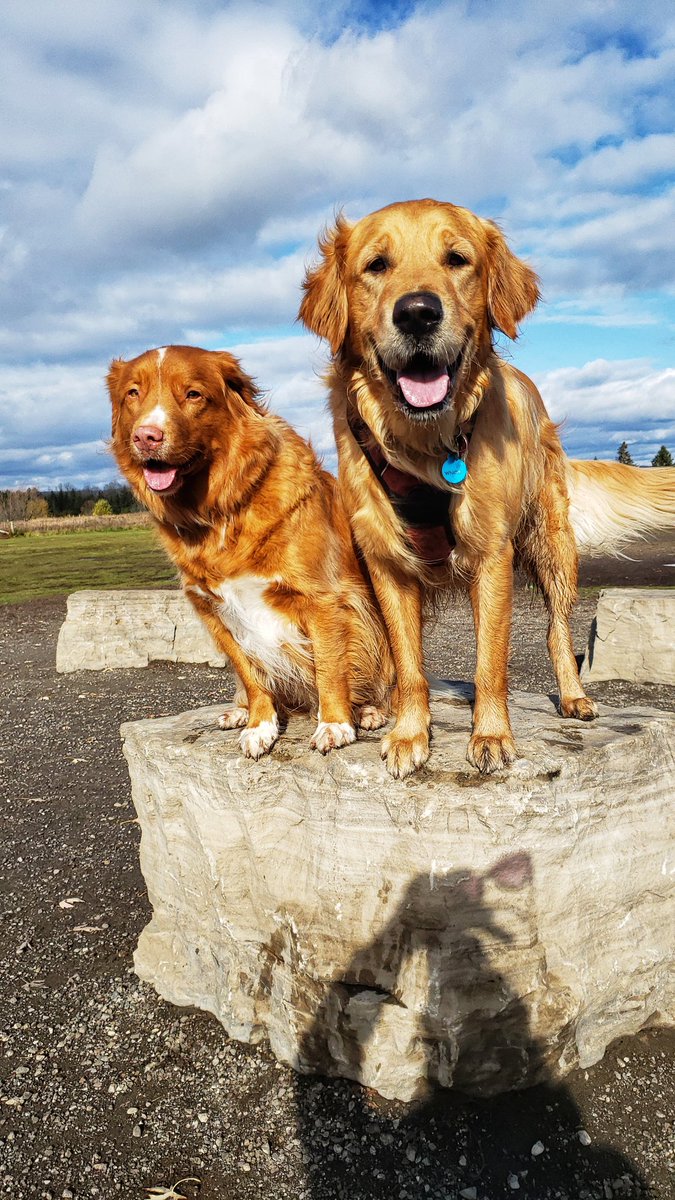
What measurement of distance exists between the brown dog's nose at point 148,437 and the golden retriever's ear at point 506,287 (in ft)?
5.47

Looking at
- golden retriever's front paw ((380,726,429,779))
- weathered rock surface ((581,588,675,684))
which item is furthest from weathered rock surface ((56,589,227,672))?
golden retriever's front paw ((380,726,429,779))

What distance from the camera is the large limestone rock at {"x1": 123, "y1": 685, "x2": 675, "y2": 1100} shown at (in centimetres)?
335

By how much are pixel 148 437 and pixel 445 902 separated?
100 inches

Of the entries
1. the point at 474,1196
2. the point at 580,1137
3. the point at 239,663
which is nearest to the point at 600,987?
the point at 580,1137

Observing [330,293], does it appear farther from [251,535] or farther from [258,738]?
[258,738]

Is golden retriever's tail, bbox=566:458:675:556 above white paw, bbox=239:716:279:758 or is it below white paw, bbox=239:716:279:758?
above

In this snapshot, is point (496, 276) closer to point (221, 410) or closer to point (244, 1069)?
point (221, 410)

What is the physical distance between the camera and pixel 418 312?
3.05 m

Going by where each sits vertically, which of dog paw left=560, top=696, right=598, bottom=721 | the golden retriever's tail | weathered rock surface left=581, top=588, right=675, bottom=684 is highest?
the golden retriever's tail

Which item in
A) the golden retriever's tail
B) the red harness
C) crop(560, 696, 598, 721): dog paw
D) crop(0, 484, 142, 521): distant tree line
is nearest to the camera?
the red harness

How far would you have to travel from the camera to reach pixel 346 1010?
3566 millimetres

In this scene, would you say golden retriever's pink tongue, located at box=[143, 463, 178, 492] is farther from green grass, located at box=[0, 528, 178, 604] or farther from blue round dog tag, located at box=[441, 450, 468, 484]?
green grass, located at box=[0, 528, 178, 604]

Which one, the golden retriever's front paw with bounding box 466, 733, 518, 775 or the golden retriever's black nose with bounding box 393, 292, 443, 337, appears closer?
the golden retriever's black nose with bounding box 393, 292, 443, 337

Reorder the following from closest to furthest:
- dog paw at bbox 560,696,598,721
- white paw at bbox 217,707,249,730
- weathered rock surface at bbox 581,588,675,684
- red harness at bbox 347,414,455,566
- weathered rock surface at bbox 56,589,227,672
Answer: red harness at bbox 347,414,455,566
dog paw at bbox 560,696,598,721
white paw at bbox 217,707,249,730
weathered rock surface at bbox 581,588,675,684
weathered rock surface at bbox 56,589,227,672
